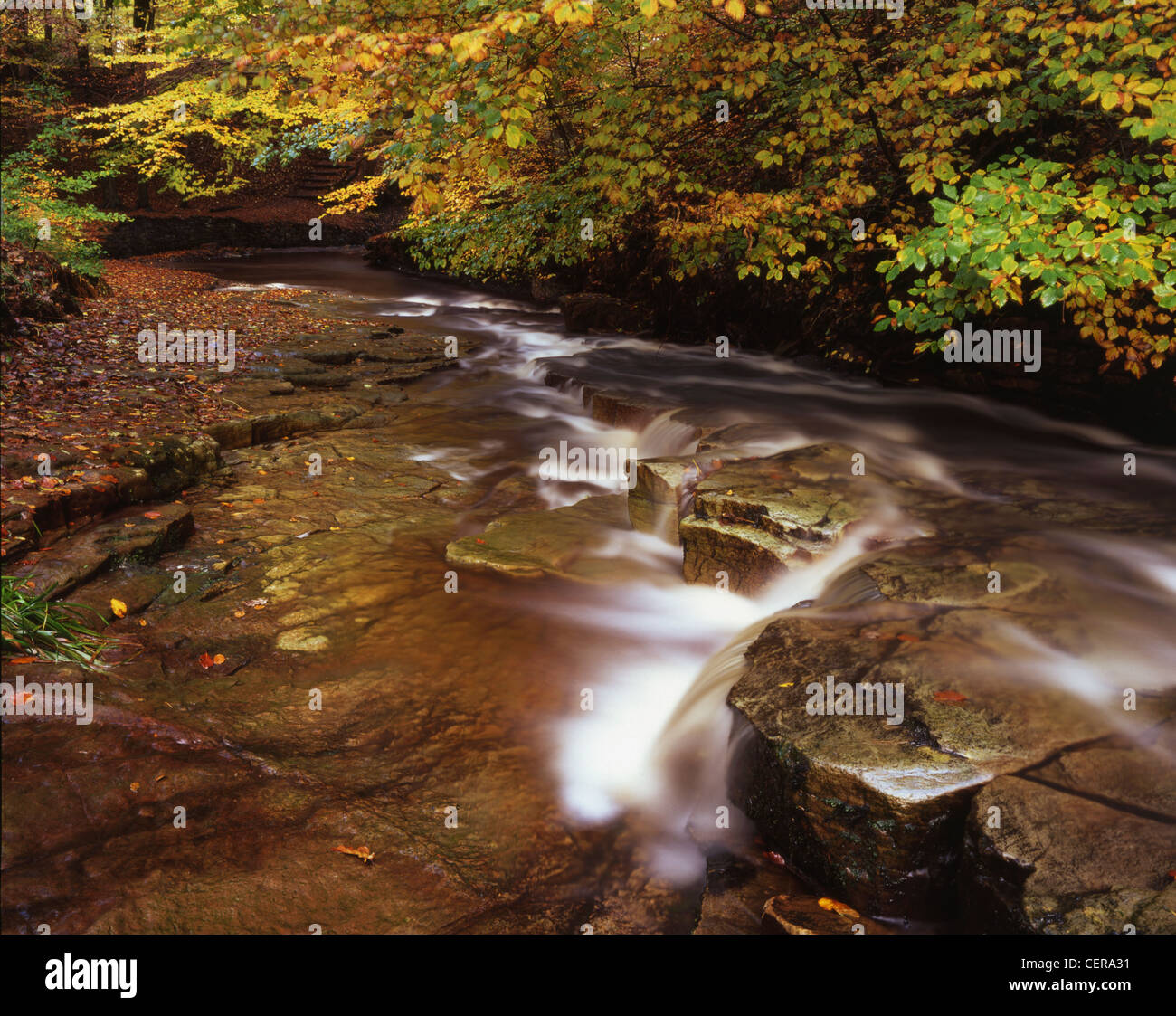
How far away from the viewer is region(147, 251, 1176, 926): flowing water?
4016 millimetres

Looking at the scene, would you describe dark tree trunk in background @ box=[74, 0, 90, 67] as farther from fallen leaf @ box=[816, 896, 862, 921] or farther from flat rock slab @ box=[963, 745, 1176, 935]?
flat rock slab @ box=[963, 745, 1176, 935]

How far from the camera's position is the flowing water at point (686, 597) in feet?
13.2

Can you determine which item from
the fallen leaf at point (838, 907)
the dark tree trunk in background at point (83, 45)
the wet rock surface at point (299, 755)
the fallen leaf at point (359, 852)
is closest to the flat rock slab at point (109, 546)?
the wet rock surface at point (299, 755)

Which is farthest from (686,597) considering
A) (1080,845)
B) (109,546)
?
(109,546)

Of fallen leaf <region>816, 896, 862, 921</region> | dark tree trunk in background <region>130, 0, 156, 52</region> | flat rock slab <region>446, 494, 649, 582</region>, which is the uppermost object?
dark tree trunk in background <region>130, 0, 156, 52</region>

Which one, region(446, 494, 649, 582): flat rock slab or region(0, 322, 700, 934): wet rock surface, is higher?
region(446, 494, 649, 582): flat rock slab

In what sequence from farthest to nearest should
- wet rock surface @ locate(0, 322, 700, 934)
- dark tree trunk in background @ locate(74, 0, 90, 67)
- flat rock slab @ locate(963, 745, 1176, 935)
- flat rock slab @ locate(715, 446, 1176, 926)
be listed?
dark tree trunk in background @ locate(74, 0, 90, 67) < flat rock slab @ locate(715, 446, 1176, 926) < wet rock surface @ locate(0, 322, 700, 934) < flat rock slab @ locate(963, 745, 1176, 935)

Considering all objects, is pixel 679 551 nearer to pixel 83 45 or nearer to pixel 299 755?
pixel 299 755

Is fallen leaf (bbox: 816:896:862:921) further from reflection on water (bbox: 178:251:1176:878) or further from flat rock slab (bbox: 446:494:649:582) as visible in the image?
flat rock slab (bbox: 446:494:649:582)

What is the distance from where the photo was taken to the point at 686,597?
19.6 ft

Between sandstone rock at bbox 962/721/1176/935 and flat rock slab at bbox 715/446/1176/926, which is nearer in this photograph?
sandstone rock at bbox 962/721/1176/935

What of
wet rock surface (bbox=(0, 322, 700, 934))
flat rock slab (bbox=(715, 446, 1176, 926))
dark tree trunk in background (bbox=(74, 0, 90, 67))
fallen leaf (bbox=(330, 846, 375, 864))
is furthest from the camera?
dark tree trunk in background (bbox=(74, 0, 90, 67))

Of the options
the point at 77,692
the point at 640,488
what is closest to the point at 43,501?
the point at 77,692

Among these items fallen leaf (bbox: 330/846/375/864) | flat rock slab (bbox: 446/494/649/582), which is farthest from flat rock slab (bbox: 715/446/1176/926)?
fallen leaf (bbox: 330/846/375/864)
